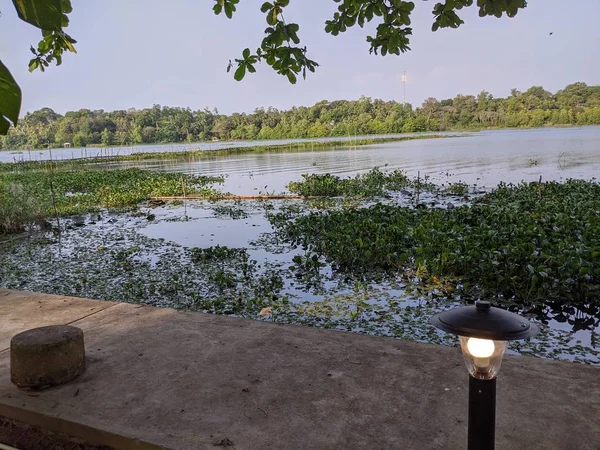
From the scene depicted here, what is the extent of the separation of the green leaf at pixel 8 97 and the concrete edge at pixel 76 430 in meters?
1.79

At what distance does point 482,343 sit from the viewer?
140cm

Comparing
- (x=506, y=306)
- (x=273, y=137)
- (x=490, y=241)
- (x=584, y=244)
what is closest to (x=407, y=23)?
(x=506, y=306)

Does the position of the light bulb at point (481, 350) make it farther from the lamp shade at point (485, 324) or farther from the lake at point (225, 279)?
the lake at point (225, 279)

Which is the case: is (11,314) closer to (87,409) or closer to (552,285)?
(87,409)

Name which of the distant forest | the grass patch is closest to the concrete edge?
the grass patch

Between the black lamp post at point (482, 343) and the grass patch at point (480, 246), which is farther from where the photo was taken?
the grass patch at point (480, 246)

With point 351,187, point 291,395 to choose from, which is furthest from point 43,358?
point 351,187

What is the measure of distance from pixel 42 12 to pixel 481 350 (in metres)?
1.37

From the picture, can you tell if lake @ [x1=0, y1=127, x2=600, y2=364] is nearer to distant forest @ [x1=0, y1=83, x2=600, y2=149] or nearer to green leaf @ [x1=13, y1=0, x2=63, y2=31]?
green leaf @ [x1=13, y1=0, x2=63, y2=31]

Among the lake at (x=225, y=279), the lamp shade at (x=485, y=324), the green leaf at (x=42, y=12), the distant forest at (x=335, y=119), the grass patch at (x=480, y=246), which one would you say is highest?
the distant forest at (x=335, y=119)

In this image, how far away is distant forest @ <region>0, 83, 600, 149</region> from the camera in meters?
71.6

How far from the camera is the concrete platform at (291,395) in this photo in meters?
2.04

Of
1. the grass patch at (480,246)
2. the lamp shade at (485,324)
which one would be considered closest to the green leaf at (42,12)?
the lamp shade at (485,324)

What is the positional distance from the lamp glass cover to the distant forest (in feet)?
244
